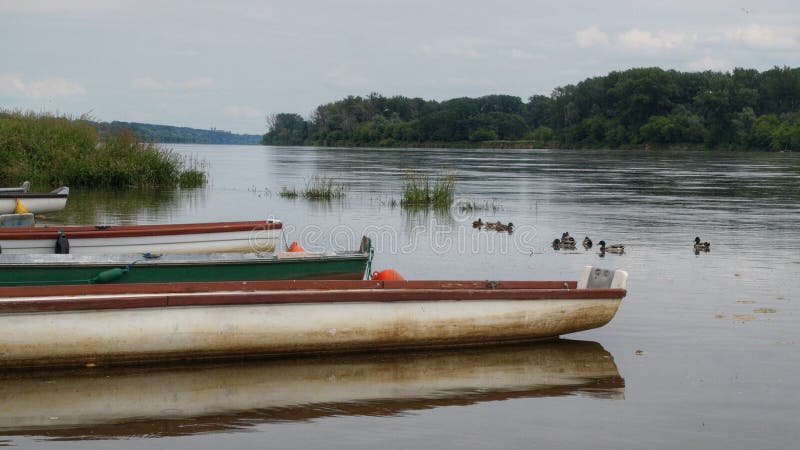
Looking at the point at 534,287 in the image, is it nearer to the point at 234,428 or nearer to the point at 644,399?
the point at 644,399

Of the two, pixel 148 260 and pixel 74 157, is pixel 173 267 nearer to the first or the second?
pixel 148 260

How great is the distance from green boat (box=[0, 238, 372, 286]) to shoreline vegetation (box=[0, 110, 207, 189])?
24027 mm

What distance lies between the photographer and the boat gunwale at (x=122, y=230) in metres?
14.2

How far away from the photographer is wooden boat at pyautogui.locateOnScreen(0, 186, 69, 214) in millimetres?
21844

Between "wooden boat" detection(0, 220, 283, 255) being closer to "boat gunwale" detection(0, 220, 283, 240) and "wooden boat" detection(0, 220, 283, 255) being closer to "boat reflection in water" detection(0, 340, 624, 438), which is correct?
"boat gunwale" detection(0, 220, 283, 240)

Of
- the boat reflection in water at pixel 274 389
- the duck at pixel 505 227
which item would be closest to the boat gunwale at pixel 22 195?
the duck at pixel 505 227

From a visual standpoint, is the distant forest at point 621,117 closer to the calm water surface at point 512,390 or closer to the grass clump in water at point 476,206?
the grass clump in water at point 476,206

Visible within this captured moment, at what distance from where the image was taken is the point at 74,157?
35375 millimetres

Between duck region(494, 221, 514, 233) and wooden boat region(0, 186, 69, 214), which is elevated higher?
wooden boat region(0, 186, 69, 214)

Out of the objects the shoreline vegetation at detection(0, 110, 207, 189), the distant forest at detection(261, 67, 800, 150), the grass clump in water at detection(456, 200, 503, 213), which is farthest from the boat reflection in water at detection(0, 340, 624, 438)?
the distant forest at detection(261, 67, 800, 150)

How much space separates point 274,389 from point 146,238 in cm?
696

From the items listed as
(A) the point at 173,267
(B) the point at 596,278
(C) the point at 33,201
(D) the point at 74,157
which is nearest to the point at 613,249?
(B) the point at 596,278

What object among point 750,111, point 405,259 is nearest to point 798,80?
point 750,111

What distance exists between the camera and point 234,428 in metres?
8.23
